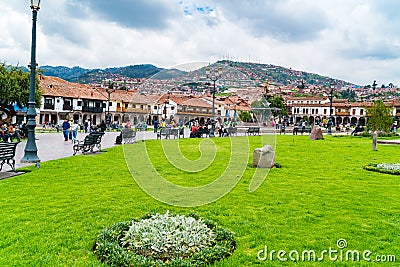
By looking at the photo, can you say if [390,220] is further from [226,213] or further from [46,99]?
[46,99]

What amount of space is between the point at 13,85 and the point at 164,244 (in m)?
25.6

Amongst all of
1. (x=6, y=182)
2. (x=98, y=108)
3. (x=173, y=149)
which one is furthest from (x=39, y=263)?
(x=98, y=108)

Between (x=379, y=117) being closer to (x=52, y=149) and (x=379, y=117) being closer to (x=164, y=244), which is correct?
(x=52, y=149)

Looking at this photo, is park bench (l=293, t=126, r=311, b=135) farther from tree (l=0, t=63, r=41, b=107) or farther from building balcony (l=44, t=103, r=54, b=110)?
building balcony (l=44, t=103, r=54, b=110)

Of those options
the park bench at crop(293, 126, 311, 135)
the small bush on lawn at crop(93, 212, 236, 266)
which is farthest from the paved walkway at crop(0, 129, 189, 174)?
the park bench at crop(293, 126, 311, 135)

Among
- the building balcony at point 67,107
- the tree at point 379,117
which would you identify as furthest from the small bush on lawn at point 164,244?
the building balcony at point 67,107

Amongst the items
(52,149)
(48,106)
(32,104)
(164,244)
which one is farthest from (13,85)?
(48,106)

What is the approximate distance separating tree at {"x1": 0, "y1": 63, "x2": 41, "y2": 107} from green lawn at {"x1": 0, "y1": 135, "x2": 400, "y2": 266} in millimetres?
17005

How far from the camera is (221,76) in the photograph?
9.88 metres

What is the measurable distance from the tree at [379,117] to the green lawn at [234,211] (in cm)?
2248

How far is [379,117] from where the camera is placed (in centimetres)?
3170

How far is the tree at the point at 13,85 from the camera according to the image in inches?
1009

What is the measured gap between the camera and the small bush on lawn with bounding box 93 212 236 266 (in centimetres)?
439

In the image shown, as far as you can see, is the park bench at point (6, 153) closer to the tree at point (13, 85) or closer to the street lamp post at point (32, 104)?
the street lamp post at point (32, 104)
